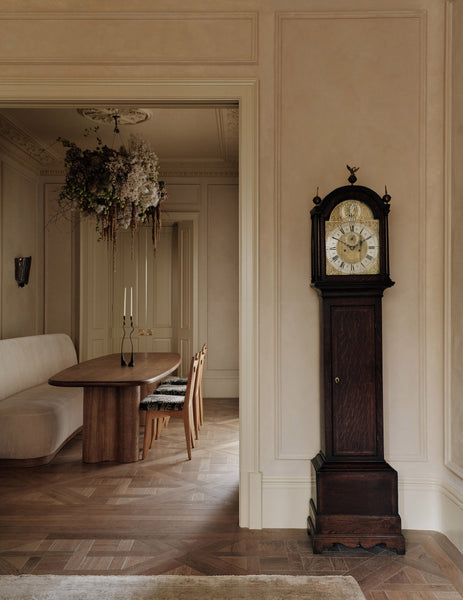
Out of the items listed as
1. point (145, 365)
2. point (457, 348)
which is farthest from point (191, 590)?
point (145, 365)

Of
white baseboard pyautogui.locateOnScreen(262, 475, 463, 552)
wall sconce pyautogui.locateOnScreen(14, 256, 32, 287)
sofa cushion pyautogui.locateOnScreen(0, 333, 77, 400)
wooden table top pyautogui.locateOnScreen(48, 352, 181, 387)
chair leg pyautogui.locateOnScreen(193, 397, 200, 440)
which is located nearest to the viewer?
white baseboard pyautogui.locateOnScreen(262, 475, 463, 552)

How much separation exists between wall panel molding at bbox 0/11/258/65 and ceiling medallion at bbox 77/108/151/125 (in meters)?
1.94

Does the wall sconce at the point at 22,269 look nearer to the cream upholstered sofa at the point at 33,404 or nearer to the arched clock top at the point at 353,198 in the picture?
the cream upholstered sofa at the point at 33,404

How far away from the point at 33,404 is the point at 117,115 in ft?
9.79

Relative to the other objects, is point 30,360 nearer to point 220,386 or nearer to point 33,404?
point 33,404

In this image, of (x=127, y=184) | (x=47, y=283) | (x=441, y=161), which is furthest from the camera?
(x=47, y=283)

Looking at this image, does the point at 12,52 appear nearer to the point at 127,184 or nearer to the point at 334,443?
the point at 127,184

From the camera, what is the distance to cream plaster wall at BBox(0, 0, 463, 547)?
2.90m

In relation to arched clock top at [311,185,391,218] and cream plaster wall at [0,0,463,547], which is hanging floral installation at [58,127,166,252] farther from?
arched clock top at [311,185,391,218]

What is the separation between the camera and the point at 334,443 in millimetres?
2688

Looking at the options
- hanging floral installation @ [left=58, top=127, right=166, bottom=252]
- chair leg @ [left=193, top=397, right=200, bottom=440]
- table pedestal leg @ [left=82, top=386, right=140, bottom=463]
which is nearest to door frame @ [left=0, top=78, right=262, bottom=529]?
hanging floral installation @ [left=58, top=127, right=166, bottom=252]

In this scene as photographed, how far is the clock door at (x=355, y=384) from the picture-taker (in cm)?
268

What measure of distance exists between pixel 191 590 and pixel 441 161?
8.72 ft

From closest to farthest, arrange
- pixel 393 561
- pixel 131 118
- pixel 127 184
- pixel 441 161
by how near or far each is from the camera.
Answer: pixel 393 561 < pixel 441 161 < pixel 127 184 < pixel 131 118
